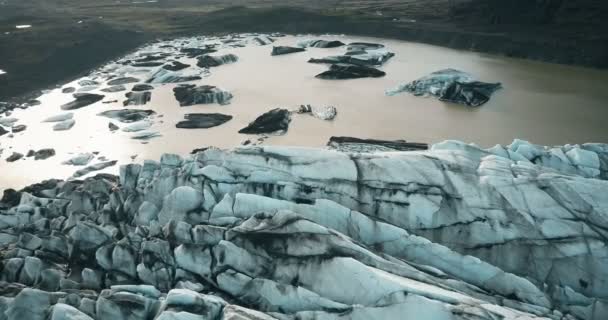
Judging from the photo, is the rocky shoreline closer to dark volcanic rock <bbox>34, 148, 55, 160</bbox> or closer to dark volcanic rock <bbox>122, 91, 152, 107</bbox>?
dark volcanic rock <bbox>34, 148, 55, 160</bbox>

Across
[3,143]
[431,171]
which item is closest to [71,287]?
[431,171]

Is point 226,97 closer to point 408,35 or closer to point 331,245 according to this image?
point 331,245

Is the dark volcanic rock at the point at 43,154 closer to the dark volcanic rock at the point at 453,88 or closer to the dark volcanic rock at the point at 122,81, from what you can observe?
the dark volcanic rock at the point at 122,81

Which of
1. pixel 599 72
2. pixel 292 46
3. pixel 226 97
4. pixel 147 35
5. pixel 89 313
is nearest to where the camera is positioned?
pixel 89 313

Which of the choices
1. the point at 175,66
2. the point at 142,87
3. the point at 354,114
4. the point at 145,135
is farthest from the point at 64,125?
the point at 354,114

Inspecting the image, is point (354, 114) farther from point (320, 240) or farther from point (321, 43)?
point (321, 43)

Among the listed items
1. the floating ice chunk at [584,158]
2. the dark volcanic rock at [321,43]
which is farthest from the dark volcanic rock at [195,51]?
the floating ice chunk at [584,158]
